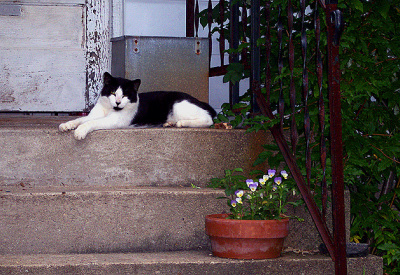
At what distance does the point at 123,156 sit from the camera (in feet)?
8.13

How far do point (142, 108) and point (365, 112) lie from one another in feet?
4.85

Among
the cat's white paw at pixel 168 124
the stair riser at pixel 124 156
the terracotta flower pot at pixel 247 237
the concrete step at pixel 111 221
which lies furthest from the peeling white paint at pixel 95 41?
the terracotta flower pot at pixel 247 237

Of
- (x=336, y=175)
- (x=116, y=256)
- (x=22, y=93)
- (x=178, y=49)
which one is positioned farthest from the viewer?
(x=22, y=93)

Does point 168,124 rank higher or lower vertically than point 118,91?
lower

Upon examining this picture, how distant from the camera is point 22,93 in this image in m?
3.95

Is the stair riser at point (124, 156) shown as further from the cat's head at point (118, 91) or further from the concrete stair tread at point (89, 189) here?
the cat's head at point (118, 91)

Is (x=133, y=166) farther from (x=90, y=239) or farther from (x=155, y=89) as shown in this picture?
(x=155, y=89)

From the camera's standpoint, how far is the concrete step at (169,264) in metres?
1.90

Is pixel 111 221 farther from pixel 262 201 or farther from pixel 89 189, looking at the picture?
pixel 262 201

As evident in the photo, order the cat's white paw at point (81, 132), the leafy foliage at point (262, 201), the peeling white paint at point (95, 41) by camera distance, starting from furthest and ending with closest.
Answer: the peeling white paint at point (95, 41) → the cat's white paw at point (81, 132) → the leafy foliage at point (262, 201)

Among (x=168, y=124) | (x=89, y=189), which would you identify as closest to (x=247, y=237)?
(x=89, y=189)

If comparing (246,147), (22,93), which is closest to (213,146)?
(246,147)

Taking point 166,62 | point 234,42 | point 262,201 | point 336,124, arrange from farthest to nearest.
A: point 166,62 → point 234,42 → point 262,201 → point 336,124

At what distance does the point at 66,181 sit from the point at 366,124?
1.45 m
